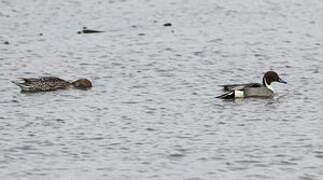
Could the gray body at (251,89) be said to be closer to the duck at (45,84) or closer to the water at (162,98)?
the water at (162,98)

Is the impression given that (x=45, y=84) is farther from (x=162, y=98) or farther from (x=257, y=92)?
(x=257, y=92)

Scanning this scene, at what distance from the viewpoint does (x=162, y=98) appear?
1769 centimetres

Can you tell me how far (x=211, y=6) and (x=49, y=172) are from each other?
22.2 metres

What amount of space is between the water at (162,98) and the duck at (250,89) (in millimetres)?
248

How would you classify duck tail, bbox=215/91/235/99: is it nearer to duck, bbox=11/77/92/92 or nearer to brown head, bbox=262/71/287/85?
brown head, bbox=262/71/287/85

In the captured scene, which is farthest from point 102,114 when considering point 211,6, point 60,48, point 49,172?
point 211,6

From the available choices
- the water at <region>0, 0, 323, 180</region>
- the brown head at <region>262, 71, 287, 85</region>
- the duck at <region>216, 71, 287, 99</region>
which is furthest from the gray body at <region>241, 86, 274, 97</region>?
the brown head at <region>262, 71, 287, 85</region>

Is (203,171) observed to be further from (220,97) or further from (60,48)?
(60,48)

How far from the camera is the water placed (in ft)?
41.1

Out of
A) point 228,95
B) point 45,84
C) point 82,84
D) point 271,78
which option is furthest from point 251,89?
point 45,84

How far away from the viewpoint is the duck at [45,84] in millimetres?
18531

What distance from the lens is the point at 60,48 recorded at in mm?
24422

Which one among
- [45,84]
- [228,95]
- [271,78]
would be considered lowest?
[228,95]

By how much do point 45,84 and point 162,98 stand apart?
2.47 meters
